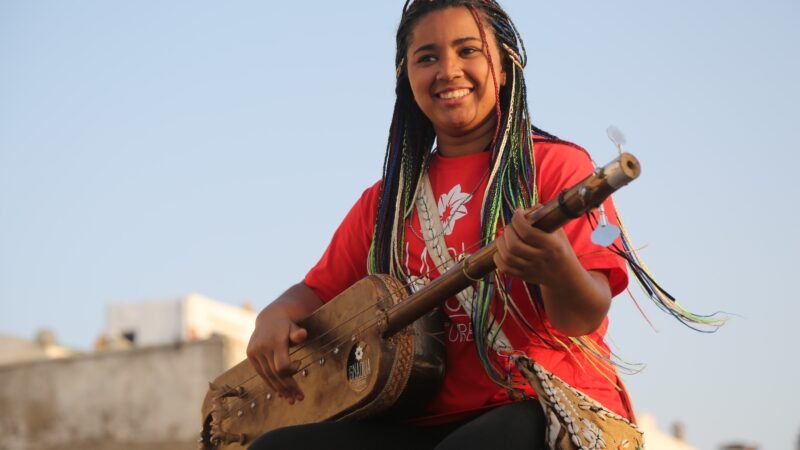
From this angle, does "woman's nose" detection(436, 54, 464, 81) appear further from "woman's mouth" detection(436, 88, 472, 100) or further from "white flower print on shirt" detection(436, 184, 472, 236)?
"white flower print on shirt" detection(436, 184, 472, 236)

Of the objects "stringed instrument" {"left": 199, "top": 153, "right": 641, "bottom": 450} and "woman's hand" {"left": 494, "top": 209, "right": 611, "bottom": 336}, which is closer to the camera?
"woman's hand" {"left": 494, "top": 209, "right": 611, "bottom": 336}

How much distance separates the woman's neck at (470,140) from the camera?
12.5 ft

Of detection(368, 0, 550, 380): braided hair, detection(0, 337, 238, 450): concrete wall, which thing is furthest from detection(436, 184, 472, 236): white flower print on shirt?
detection(0, 337, 238, 450): concrete wall

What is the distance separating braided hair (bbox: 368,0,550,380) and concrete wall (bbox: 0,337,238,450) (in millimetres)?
15643

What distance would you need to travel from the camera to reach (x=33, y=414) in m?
20.4

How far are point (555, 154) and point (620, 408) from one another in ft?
2.57

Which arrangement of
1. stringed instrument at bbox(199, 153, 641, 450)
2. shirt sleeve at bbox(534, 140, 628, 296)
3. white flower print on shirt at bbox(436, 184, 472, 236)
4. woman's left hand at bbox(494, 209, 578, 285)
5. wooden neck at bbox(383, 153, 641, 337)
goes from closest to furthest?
wooden neck at bbox(383, 153, 641, 337), woman's left hand at bbox(494, 209, 578, 285), shirt sleeve at bbox(534, 140, 628, 296), stringed instrument at bbox(199, 153, 641, 450), white flower print on shirt at bbox(436, 184, 472, 236)

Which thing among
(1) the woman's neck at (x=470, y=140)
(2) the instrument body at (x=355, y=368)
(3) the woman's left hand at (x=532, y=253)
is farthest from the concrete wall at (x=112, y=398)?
(3) the woman's left hand at (x=532, y=253)

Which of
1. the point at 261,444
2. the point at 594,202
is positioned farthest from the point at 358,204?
the point at 594,202

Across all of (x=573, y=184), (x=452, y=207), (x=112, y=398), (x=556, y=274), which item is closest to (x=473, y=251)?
(x=452, y=207)

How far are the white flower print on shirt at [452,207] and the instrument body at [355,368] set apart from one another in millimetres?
247

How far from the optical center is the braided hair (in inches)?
137

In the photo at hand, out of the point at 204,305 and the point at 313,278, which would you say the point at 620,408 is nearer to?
the point at 313,278

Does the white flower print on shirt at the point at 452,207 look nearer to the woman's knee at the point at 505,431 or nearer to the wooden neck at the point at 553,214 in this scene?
the wooden neck at the point at 553,214
